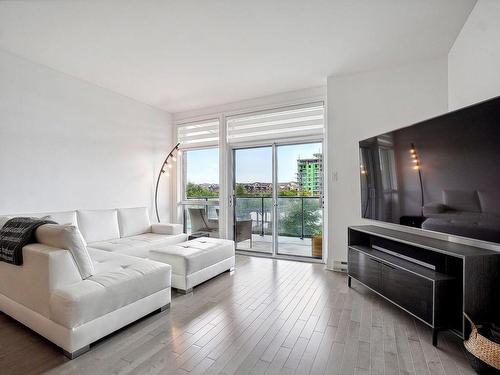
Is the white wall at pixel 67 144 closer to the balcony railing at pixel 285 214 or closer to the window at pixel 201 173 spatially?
the window at pixel 201 173

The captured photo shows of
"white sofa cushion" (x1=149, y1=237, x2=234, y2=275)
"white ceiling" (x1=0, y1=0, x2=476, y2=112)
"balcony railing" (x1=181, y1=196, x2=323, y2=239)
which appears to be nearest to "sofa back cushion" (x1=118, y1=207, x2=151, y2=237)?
"white sofa cushion" (x1=149, y1=237, x2=234, y2=275)

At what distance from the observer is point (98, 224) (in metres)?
3.58

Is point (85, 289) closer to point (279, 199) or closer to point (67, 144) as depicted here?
point (67, 144)

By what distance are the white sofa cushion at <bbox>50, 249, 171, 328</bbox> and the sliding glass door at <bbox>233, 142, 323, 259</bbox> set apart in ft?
Answer: 7.90

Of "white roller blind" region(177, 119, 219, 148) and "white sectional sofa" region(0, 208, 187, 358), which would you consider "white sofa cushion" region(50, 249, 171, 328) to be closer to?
"white sectional sofa" region(0, 208, 187, 358)

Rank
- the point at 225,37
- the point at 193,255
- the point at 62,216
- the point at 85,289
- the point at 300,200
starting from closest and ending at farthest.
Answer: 1. the point at 85,289
2. the point at 225,37
3. the point at 193,255
4. the point at 62,216
5. the point at 300,200

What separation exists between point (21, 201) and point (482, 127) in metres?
4.66

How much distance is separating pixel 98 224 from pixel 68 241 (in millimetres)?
1847

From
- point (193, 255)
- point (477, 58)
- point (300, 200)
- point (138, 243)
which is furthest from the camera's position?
point (300, 200)

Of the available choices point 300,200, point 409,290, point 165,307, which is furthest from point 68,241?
point 300,200

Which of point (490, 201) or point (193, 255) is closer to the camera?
point (490, 201)

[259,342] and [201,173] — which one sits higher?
[201,173]

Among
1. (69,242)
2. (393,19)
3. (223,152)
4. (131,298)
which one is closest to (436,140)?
(393,19)

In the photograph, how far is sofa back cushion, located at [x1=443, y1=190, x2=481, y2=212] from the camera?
1.79 meters
